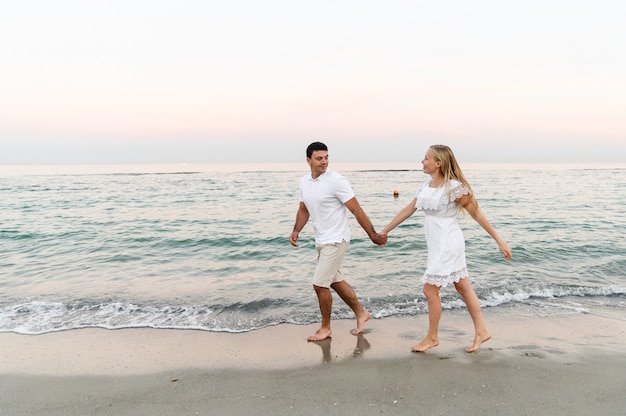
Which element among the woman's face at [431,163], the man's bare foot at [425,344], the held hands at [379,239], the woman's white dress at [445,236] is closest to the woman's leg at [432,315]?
the man's bare foot at [425,344]

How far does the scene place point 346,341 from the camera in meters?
4.75

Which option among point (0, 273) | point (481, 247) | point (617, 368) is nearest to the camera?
point (617, 368)

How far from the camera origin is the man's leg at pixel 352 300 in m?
Result: 4.94

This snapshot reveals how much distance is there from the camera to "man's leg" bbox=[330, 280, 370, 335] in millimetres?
4938

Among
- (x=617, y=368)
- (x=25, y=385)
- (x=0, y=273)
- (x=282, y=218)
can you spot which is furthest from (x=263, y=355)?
(x=282, y=218)

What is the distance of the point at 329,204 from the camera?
459 cm

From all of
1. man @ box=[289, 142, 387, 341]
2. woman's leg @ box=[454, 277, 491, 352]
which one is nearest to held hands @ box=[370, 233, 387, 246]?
man @ box=[289, 142, 387, 341]

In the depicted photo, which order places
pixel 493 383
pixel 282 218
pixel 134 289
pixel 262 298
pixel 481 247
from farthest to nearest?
pixel 282 218 < pixel 481 247 < pixel 134 289 < pixel 262 298 < pixel 493 383

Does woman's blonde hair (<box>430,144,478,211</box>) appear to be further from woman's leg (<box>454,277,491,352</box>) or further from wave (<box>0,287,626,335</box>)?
wave (<box>0,287,626,335</box>)

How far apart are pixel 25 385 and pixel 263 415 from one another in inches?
91.7

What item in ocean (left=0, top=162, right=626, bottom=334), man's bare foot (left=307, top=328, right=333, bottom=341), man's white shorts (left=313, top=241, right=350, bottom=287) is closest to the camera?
man's white shorts (left=313, top=241, right=350, bottom=287)

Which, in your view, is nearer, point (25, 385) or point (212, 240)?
point (25, 385)

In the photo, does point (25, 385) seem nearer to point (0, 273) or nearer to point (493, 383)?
point (493, 383)

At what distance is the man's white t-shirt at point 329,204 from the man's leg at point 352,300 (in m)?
0.61
